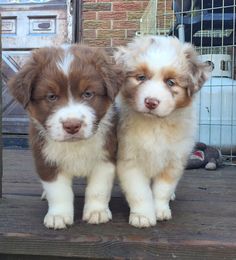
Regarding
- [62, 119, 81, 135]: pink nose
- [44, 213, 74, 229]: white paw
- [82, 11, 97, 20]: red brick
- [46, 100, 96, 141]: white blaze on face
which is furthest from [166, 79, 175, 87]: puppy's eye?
[82, 11, 97, 20]: red brick

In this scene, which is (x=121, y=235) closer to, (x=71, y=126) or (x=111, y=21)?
(x=71, y=126)

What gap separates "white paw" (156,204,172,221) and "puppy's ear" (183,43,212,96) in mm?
728

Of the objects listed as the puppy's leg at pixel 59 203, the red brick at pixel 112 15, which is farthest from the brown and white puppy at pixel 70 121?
the red brick at pixel 112 15

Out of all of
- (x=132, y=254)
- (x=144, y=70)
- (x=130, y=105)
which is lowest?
(x=132, y=254)

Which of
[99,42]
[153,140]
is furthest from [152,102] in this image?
[99,42]

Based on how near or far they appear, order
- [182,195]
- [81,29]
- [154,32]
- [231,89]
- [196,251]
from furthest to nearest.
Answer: [81,29] → [154,32] → [231,89] → [182,195] → [196,251]

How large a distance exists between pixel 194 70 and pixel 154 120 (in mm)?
398

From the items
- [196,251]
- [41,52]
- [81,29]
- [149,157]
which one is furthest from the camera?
[81,29]

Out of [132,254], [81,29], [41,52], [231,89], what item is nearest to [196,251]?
[132,254]

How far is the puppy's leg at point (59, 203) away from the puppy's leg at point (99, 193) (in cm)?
11

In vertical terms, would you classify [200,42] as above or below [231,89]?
above

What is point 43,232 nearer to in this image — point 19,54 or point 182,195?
point 182,195

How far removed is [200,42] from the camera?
5.55 m

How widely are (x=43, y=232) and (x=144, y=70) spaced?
43.6 inches
